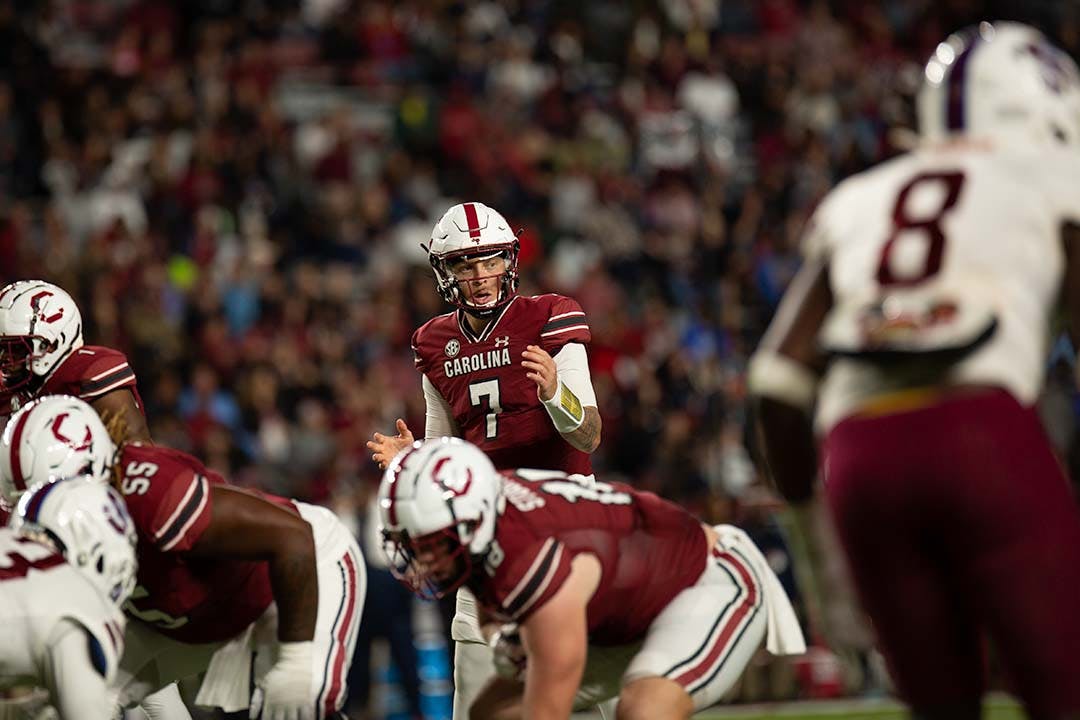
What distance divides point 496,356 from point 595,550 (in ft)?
5.42

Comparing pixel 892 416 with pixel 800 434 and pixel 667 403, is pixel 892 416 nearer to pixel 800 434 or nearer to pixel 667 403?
pixel 800 434

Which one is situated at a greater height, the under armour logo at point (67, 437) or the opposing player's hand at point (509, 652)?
the under armour logo at point (67, 437)

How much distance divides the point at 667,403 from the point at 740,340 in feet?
3.36

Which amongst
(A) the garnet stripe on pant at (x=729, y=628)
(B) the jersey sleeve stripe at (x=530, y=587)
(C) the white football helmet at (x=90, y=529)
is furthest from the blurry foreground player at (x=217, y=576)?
(A) the garnet stripe on pant at (x=729, y=628)

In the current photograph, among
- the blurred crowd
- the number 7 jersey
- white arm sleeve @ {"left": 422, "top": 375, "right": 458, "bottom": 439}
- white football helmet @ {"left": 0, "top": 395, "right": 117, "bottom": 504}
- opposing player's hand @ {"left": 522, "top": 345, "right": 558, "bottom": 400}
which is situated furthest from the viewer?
the blurred crowd

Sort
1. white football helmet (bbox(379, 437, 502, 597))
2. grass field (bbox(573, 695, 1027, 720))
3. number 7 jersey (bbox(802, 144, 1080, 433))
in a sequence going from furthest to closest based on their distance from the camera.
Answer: grass field (bbox(573, 695, 1027, 720)) < white football helmet (bbox(379, 437, 502, 597)) < number 7 jersey (bbox(802, 144, 1080, 433))

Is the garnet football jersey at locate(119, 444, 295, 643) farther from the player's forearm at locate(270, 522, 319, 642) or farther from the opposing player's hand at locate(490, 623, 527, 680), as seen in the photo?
the opposing player's hand at locate(490, 623, 527, 680)

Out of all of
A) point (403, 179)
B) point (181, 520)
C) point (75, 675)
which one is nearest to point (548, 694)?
point (75, 675)

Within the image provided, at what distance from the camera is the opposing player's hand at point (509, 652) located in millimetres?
4262

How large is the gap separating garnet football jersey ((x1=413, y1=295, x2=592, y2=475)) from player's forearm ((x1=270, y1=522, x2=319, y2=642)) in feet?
3.34

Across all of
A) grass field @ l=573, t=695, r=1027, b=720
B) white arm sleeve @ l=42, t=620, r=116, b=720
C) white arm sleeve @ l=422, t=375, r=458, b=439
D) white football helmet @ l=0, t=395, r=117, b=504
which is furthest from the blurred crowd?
white arm sleeve @ l=42, t=620, r=116, b=720

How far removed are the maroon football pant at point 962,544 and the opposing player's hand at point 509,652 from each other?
1.26 metres

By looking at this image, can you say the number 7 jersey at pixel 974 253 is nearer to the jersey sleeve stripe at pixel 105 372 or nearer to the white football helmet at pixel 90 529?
the white football helmet at pixel 90 529

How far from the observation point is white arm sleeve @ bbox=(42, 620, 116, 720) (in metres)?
4.01
